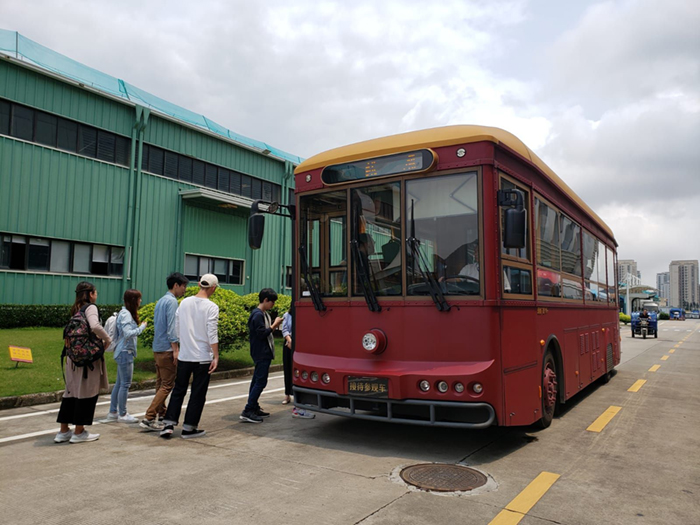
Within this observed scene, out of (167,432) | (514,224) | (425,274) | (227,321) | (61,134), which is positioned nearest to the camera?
(514,224)

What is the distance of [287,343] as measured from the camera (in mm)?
8109

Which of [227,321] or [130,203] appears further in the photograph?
[130,203]

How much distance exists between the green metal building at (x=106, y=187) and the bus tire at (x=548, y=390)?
667 inches

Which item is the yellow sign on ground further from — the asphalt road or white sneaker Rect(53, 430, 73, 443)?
white sneaker Rect(53, 430, 73, 443)

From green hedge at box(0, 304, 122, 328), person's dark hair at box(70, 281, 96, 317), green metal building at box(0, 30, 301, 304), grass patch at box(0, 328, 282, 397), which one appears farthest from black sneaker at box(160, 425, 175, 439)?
green metal building at box(0, 30, 301, 304)

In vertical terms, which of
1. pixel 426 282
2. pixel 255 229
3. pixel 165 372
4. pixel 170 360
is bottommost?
pixel 165 372

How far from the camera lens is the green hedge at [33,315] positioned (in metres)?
16.5

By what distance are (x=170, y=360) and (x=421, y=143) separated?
409 centimetres

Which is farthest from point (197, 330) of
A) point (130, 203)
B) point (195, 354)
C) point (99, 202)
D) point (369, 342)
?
point (130, 203)

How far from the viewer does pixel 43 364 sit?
35.6 feet

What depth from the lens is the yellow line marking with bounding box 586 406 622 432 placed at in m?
6.94

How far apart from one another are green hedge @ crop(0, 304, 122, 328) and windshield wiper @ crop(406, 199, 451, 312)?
45.9ft

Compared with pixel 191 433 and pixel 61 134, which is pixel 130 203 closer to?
pixel 61 134

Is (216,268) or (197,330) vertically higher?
(216,268)
